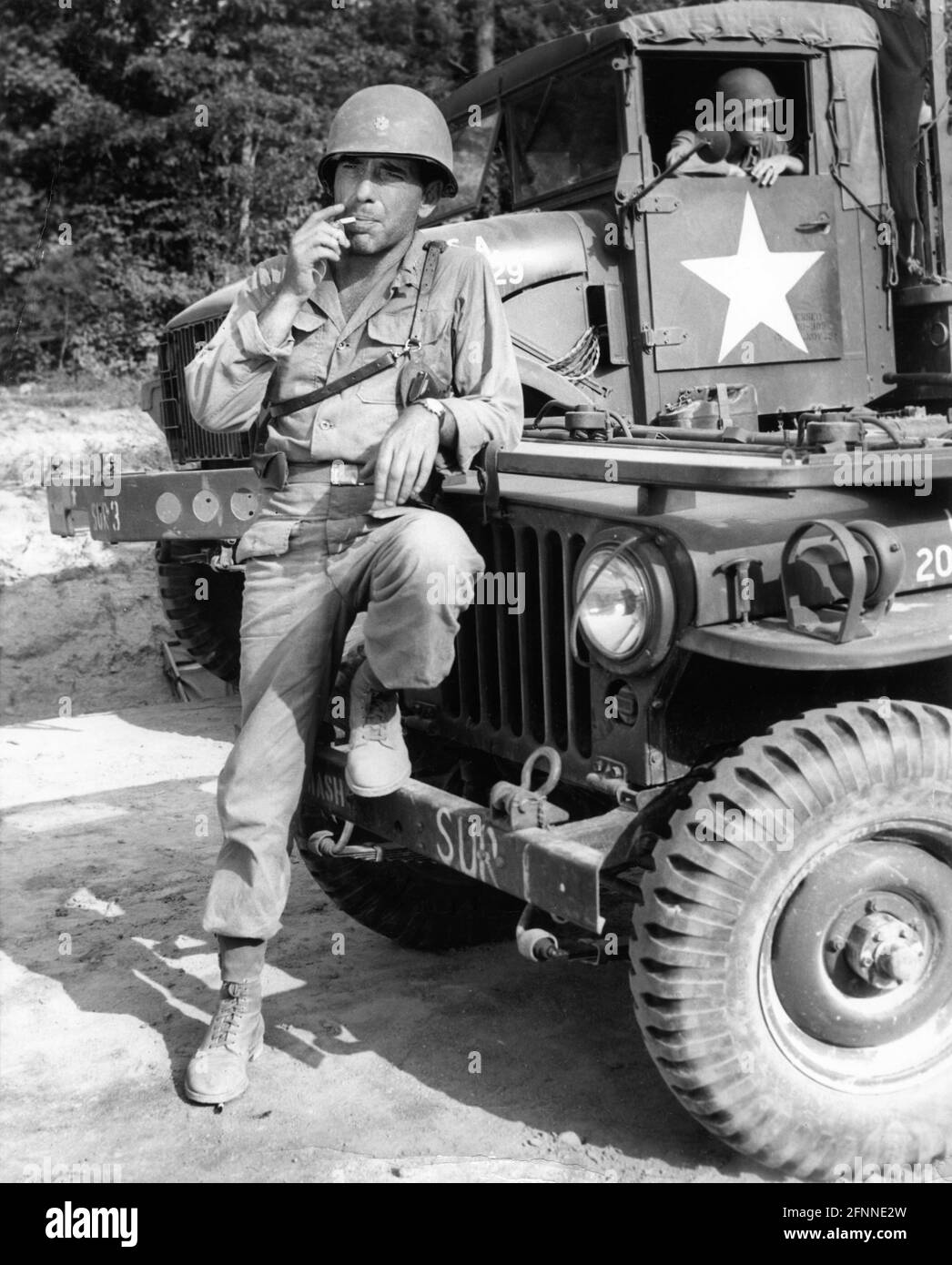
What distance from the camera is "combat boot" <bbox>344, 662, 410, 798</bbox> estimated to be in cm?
285

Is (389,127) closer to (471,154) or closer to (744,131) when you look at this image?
(744,131)

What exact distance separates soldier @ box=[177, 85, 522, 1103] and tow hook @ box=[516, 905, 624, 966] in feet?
1.30

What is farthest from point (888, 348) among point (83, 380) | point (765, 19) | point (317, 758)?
point (83, 380)

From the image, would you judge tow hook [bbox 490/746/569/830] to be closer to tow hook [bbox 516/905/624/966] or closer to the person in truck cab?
tow hook [bbox 516/905/624/966]

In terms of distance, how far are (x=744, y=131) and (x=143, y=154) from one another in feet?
42.6

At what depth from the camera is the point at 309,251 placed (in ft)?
9.50

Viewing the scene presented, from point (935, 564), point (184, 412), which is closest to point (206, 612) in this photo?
point (184, 412)

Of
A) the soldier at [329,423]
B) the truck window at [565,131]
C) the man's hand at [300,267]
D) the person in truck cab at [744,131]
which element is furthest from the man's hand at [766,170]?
the man's hand at [300,267]

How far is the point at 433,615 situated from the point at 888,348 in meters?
3.08

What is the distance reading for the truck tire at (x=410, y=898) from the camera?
355cm

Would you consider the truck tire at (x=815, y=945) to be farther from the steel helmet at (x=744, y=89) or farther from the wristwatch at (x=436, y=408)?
the steel helmet at (x=744, y=89)

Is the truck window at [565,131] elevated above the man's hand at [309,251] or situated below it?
above

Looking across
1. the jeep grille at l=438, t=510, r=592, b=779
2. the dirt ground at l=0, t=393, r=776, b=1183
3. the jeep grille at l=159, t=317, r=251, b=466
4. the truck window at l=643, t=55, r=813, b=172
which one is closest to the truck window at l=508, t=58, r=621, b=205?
the truck window at l=643, t=55, r=813, b=172

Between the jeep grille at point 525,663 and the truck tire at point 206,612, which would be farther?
the truck tire at point 206,612
